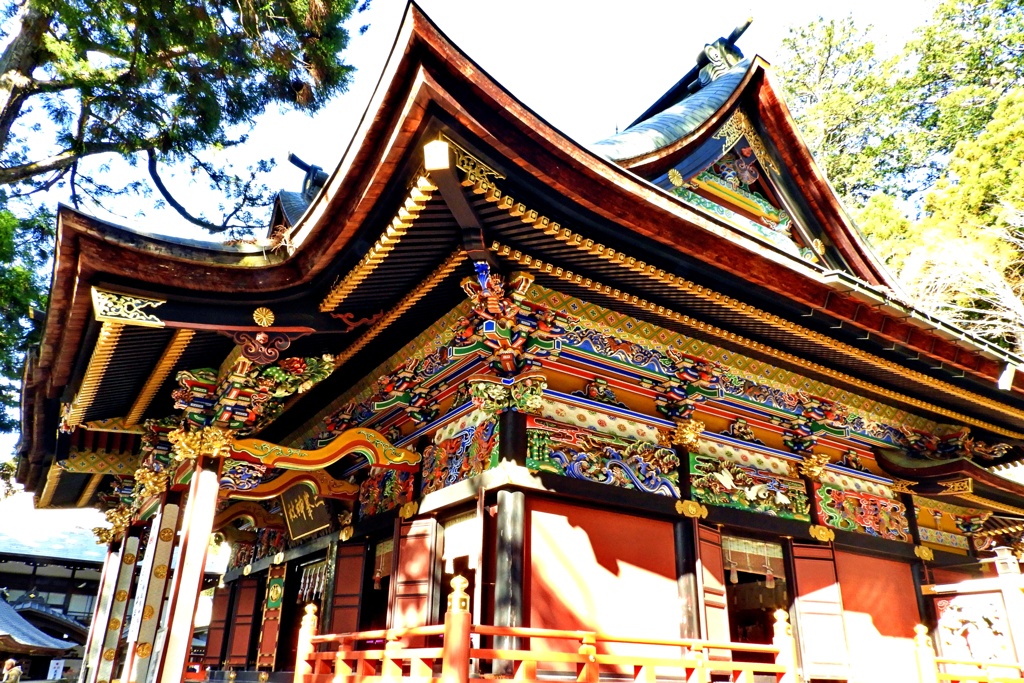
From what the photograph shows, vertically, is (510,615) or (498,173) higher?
(498,173)

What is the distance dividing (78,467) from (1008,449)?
43.8ft

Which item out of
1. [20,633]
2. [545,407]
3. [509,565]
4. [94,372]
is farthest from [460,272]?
[20,633]

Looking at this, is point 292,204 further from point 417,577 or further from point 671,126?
point 417,577

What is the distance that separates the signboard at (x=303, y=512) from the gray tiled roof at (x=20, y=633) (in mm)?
15982

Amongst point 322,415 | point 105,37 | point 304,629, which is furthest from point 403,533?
point 105,37

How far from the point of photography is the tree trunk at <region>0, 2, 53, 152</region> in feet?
39.2

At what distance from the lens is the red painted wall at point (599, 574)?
5.98 m

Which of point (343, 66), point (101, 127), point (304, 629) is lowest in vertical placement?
point (304, 629)

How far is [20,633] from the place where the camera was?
20750mm

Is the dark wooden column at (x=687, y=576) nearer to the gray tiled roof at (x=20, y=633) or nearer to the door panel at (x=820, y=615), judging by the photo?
the door panel at (x=820, y=615)

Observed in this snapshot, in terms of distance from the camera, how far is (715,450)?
7.70 metres

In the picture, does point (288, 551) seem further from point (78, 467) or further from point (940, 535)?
point (940, 535)

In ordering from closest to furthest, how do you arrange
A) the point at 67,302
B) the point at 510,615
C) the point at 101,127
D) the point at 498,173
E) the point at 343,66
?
1. the point at 498,173
2. the point at 510,615
3. the point at 67,302
4. the point at 101,127
5. the point at 343,66

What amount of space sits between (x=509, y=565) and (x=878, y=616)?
5099 mm
